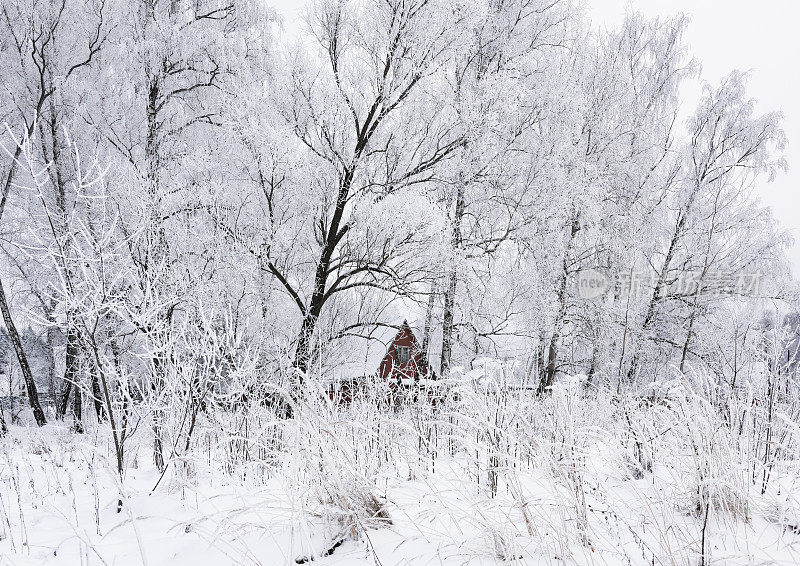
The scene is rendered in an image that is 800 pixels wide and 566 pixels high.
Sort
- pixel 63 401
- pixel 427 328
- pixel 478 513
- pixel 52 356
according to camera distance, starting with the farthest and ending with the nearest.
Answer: pixel 52 356, pixel 63 401, pixel 427 328, pixel 478 513

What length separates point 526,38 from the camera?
1065 centimetres

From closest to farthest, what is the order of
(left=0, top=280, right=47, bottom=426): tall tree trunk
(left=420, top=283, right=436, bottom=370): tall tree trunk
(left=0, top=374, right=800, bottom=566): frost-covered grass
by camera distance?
(left=0, top=374, right=800, bottom=566): frost-covered grass → (left=420, top=283, right=436, bottom=370): tall tree trunk → (left=0, top=280, right=47, bottom=426): tall tree trunk

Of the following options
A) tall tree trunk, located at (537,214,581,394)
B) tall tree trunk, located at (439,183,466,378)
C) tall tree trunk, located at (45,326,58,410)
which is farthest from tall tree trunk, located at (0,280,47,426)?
tall tree trunk, located at (537,214,581,394)

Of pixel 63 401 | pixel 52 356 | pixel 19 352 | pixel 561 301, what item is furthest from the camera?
pixel 52 356

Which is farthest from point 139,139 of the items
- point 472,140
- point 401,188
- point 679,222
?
point 679,222

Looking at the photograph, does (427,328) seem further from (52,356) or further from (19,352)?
(52,356)

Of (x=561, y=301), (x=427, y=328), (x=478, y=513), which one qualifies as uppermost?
(x=561, y=301)

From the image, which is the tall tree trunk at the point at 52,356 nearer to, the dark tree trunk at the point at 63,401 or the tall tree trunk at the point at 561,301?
the dark tree trunk at the point at 63,401

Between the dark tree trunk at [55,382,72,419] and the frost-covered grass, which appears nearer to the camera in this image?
the frost-covered grass

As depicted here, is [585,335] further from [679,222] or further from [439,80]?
[439,80]

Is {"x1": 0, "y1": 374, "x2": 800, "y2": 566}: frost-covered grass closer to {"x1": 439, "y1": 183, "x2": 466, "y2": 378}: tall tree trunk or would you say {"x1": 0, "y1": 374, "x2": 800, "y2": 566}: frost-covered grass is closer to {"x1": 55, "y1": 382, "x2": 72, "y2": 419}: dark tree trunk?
{"x1": 439, "y1": 183, "x2": 466, "y2": 378}: tall tree trunk

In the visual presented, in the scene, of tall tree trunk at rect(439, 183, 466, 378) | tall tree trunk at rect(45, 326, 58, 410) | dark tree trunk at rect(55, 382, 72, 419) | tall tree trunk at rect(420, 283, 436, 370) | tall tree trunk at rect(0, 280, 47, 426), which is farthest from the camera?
tall tree trunk at rect(45, 326, 58, 410)

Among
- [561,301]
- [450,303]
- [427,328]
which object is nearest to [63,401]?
[427,328]

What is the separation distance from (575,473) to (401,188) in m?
7.77
